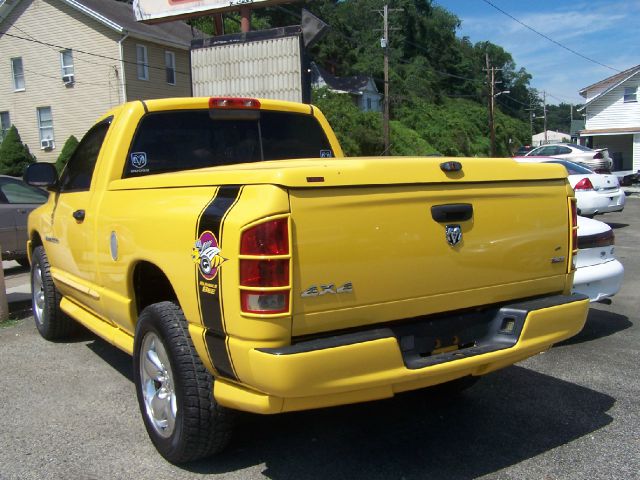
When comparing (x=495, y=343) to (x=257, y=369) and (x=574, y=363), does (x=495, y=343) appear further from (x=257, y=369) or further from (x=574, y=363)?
(x=574, y=363)

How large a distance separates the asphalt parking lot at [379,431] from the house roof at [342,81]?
4638cm

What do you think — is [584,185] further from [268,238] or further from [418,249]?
[268,238]

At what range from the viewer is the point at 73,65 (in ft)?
97.3

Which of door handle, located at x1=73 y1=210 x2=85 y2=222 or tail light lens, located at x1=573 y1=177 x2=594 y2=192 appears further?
tail light lens, located at x1=573 y1=177 x2=594 y2=192

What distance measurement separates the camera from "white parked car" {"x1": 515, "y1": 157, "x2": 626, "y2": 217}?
13.8 metres

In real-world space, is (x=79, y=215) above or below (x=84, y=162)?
below

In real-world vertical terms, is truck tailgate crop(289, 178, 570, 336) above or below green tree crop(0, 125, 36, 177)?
below

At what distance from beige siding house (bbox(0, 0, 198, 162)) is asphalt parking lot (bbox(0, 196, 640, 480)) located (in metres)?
26.0

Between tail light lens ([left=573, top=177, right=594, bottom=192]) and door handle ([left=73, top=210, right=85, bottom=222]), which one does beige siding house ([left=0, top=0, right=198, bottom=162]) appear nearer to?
tail light lens ([left=573, top=177, right=594, bottom=192])

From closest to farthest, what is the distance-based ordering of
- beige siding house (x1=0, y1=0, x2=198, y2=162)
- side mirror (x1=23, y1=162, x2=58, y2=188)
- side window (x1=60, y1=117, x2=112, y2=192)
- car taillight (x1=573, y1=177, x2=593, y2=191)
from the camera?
side window (x1=60, y1=117, x2=112, y2=192), side mirror (x1=23, y1=162, x2=58, y2=188), car taillight (x1=573, y1=177, x2=593, y2=191), beige siding house (x1=0, y1=0, x2=198, y2=162)

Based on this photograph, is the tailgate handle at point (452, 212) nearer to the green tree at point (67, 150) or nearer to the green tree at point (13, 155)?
the green tree at point (67, 150)

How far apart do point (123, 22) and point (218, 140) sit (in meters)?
27.0

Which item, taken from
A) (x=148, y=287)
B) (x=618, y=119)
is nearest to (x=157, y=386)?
(x=148, y=287)

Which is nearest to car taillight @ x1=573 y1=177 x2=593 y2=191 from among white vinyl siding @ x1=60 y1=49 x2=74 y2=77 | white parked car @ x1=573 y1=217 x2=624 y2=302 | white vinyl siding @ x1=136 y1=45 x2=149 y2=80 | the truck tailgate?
white parked car @ x1=573 y1=217 x2=624 y2=302
